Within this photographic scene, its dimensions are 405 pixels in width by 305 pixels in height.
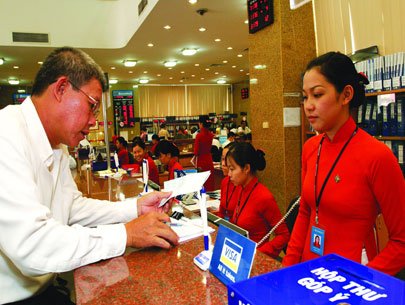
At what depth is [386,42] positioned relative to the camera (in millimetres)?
3186

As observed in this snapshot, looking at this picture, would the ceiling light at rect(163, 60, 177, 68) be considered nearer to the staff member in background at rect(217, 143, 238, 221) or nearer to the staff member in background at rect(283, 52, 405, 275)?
the staff member in background at rect(217, 143, 238, 221)

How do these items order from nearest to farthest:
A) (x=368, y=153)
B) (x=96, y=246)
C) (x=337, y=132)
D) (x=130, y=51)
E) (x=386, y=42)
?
(x=96, y=246)
(x=368, y=153)
(x=337, y=132)
(x=386, y=42)
(x=130, y=51)

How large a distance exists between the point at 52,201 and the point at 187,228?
22.1 inches

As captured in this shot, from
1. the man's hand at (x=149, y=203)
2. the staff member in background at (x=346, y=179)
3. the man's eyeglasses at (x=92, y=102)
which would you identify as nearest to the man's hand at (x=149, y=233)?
the man's hand at (x=149, y=203)

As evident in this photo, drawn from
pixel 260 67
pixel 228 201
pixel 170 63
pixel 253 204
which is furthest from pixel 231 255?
pixel 170 63

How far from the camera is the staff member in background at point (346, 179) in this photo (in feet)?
3.90

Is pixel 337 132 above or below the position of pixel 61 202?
above

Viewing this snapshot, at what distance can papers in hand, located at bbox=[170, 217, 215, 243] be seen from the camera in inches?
53.9

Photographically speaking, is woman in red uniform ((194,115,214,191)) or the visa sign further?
woman in red uniform ((194,115,214,191))

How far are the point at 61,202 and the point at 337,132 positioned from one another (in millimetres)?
1153

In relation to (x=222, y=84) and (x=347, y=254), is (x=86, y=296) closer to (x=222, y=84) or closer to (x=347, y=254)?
(x=347, y=254)

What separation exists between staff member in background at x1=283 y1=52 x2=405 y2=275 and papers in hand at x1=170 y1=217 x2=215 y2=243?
433mm

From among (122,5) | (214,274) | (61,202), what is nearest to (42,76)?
→ (61,202)

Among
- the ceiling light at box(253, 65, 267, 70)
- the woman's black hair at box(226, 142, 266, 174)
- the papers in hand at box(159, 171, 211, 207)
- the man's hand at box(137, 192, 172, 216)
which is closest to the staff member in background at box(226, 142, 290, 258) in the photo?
the woman's black hair at box(226, 142, 266, 174)
